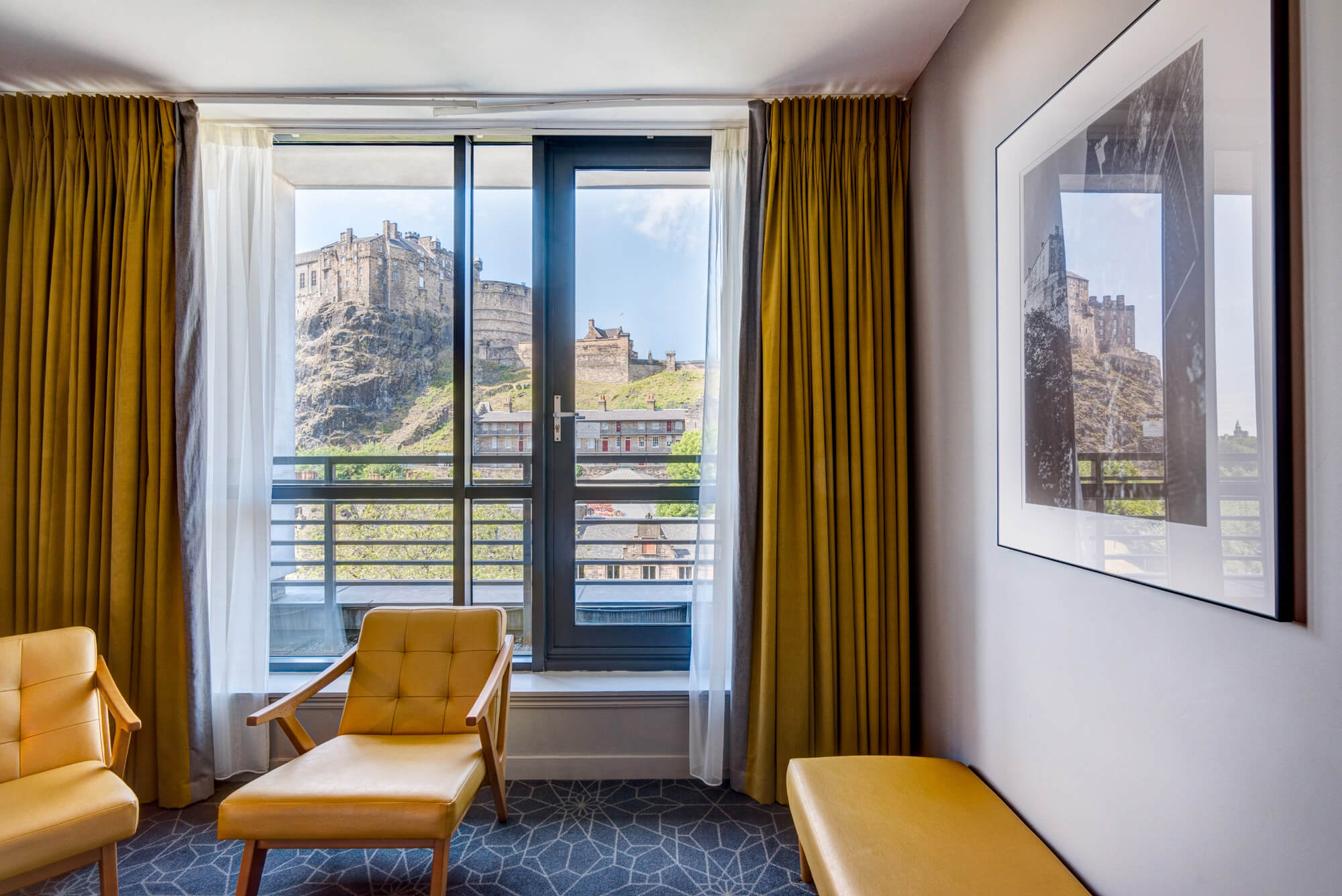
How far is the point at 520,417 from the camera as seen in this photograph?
8.87ft

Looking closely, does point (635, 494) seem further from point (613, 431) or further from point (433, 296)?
point (433, 296)

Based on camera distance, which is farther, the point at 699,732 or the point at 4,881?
the point at 699,732

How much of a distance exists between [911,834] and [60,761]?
8.07ft

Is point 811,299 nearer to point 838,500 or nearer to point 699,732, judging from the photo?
point 838,500

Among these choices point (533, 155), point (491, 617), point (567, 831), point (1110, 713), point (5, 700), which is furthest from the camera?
point (533, 155)

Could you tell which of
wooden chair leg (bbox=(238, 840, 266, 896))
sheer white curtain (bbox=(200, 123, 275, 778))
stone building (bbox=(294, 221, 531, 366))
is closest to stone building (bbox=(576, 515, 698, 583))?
stone building (bbox=(294, 221, 531, 366))

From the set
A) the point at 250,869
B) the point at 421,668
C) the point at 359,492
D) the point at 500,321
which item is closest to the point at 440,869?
the point at 250,869

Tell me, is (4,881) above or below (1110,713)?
below

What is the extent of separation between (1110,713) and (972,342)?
3.46ft

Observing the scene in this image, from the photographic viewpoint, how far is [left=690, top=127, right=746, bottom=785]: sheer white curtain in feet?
7.89

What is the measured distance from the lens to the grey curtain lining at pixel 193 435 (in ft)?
7.64

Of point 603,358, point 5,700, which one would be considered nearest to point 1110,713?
point 603,358

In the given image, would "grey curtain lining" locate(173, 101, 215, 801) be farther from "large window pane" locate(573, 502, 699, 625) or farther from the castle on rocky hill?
"large window pane" locate(573, 502, 699, 625)

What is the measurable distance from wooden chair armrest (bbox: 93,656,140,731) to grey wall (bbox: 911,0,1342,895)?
251 cm
